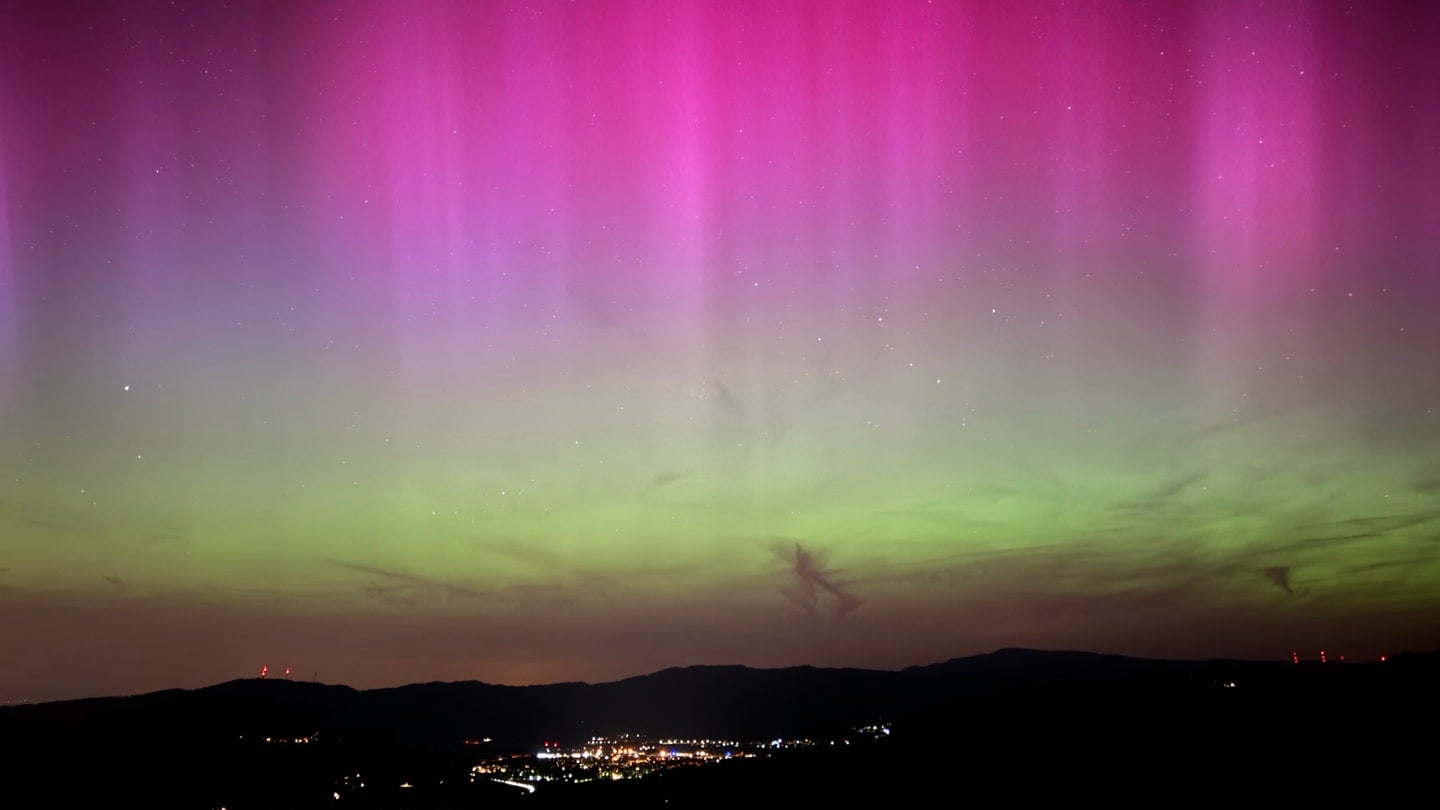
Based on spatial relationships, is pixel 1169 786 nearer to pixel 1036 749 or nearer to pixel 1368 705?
pixel 1036 749

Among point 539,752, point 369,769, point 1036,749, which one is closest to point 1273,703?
point 1036,749

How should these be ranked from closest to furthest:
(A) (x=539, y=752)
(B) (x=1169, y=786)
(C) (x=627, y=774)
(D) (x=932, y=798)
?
(B) (x=1169, y=786), (D) (x=932, y=798), (C) (x=627, y=774), (A) (x=539, y=752)

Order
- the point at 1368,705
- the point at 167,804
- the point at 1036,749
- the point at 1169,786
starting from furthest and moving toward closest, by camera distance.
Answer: the point at 167,804 → the point at 1036,749 → the point at 1368,705 → the point at 1169,786

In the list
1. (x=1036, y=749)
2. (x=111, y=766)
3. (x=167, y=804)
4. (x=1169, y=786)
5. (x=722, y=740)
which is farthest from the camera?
(x=722, y=740)

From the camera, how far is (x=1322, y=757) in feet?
179

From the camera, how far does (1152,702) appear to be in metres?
84.9

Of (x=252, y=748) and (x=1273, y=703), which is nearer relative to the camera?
(x=1273, y=703)

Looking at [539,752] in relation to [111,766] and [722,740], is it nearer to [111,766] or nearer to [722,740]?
[722,740]

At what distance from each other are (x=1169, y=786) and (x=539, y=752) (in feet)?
426

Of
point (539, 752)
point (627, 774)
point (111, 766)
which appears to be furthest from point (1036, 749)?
point (539, 752)

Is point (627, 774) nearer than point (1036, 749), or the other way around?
point (1036, 749)

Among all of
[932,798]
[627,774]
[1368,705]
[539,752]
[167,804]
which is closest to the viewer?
[932,798]

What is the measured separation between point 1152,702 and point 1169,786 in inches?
1390

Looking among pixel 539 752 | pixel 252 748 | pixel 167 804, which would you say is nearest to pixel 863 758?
pixel 167 804
